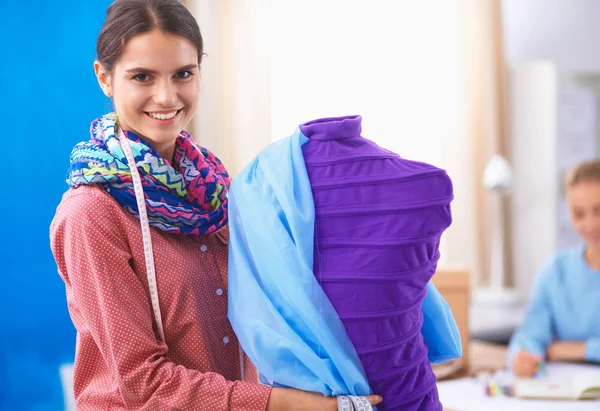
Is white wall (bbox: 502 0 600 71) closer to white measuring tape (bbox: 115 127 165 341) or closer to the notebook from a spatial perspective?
the notebook

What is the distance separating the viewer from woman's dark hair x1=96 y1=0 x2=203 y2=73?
51.1 inches

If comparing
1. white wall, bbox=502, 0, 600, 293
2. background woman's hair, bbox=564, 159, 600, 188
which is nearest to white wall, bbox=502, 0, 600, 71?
white wall, bbox=502, 0, 600, 293

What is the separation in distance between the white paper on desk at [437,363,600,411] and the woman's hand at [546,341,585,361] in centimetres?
44

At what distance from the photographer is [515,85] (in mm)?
4578

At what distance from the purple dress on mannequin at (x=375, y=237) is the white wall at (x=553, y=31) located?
146 inches

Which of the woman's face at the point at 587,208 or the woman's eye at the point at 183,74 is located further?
the woman's face at the point at 587,208

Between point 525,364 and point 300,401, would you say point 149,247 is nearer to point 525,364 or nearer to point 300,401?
point 300,401

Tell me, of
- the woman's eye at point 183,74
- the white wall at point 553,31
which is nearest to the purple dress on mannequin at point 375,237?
the woman's eye at point 183,74

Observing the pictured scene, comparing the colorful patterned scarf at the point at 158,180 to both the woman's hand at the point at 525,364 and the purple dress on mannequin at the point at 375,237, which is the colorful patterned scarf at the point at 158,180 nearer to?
the purple dress on mannequin at the point at 375,237

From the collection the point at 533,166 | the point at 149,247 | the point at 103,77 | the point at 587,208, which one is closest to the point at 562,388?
the point at 587,208

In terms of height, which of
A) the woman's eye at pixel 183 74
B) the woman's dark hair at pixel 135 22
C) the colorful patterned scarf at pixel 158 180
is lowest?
the colorful patterned scarf at pixel 158 180

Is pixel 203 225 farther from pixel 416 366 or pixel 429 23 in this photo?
pixel 429 23

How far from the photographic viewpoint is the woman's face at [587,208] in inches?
98.7

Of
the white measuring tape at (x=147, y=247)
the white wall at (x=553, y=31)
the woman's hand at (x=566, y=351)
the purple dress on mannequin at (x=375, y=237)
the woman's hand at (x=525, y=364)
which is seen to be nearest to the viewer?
the purple dress on mannequin at (x=375, y=237)
